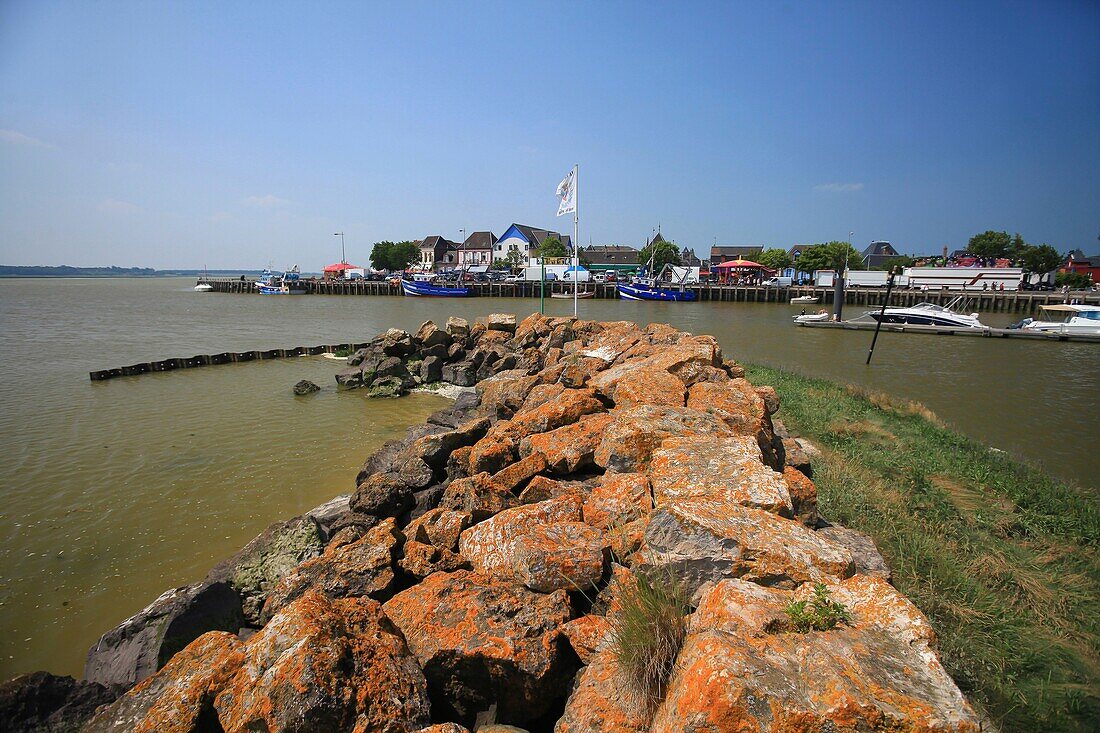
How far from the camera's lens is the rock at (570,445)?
17.9 feet

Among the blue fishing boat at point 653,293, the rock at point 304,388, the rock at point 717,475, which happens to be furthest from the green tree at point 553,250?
the rock at point 717,475

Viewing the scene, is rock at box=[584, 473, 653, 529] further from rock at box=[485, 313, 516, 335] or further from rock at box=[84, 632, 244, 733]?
rock at box=[485, 313, 516, 335]

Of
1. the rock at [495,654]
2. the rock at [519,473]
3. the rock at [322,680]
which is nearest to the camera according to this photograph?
the rock at [322,680]

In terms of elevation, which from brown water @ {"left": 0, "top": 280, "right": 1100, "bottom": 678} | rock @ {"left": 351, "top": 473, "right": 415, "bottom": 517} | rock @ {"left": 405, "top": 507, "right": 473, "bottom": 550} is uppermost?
rock @ {"left": 405, "top": 507, "right": 473, "bottom": 550}

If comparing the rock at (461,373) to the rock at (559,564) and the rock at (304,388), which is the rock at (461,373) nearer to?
the rock at (304,388)

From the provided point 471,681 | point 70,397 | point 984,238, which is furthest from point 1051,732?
point 984,238

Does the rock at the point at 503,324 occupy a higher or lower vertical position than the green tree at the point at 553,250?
lower

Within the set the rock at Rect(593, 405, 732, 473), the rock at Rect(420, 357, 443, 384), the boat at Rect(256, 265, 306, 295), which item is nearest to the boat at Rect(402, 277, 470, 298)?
the boat at Rect(256, 265, 306, 295)

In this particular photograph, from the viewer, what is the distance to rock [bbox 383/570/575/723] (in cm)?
311

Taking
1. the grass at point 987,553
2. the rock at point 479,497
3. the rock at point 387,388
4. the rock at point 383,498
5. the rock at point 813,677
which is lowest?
the rock at point 387,388

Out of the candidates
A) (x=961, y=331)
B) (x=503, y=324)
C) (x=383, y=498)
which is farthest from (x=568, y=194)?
(x=961, y=331)

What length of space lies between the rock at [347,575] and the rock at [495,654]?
0.79 m

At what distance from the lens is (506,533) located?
4059 millimetres

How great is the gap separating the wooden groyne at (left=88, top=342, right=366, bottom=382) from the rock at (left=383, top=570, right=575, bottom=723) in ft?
67.2
